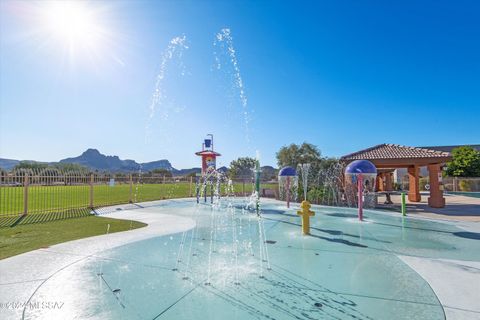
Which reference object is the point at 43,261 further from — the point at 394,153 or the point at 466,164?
the point at 466,164

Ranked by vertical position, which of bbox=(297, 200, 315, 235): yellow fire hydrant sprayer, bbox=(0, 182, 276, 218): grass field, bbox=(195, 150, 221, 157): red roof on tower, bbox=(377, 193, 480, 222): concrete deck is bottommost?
bbox=(377, 193, 480, 222): concrete deck

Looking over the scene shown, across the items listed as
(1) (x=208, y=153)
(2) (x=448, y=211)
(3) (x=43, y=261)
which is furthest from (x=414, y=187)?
(3) (x=43, y=261)

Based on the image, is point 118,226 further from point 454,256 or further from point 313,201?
point 313,201

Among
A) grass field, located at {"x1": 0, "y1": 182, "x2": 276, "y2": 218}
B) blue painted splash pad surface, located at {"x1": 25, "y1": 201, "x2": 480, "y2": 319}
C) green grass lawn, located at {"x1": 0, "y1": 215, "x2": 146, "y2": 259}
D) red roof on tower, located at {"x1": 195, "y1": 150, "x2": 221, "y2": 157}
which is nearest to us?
blue painted splash pad surface, located at {"x1": 25, "y1": 201, "x2": 480, "y2": 319}

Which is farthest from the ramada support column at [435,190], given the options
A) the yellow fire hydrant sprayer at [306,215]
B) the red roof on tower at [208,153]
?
the red roof on tower at [208,153]

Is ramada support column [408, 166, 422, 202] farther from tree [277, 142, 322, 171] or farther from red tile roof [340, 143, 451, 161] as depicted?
tree [277, 142, 322, 171]

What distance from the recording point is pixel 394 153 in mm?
17906

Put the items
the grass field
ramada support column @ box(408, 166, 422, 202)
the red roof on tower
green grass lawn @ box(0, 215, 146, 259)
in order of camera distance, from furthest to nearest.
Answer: the red roof on tower → ramada support column @ box(408, 166, 422, 202) → the grass field → green grass lawn @ box(0, 215, 146, 259)

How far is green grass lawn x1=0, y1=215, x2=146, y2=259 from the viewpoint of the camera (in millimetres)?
6941

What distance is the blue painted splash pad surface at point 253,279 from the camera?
365 centimetres

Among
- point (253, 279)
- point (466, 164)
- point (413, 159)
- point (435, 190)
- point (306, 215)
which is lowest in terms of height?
point (253, 279)

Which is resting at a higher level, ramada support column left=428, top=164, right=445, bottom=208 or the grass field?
ramada support column left=428, top=164, right=445, bottom=208

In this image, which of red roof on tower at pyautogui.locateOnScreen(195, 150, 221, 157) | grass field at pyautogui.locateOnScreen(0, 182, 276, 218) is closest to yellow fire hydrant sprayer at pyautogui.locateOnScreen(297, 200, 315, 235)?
grass field at pyautogui.locateOnScreen(0, 182, 276, 218)

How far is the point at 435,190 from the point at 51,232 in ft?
65.1
